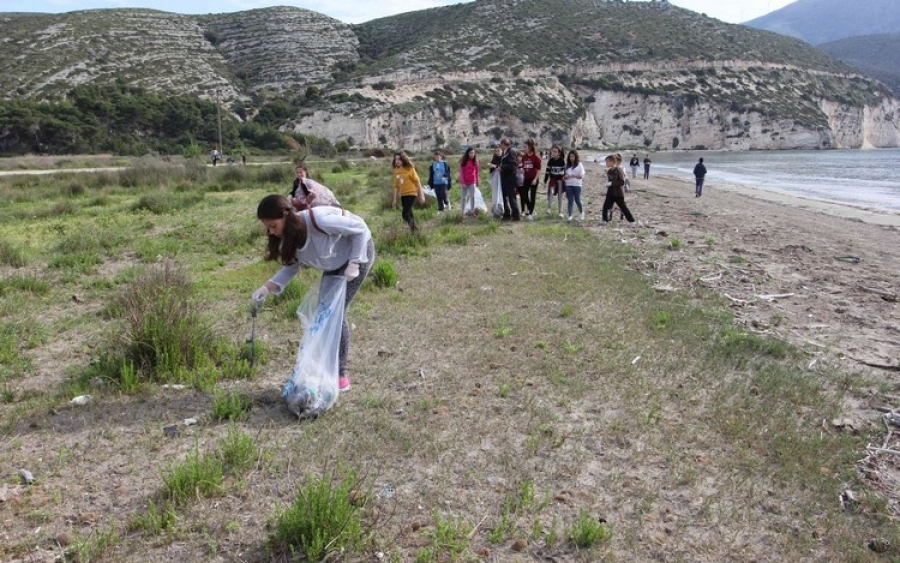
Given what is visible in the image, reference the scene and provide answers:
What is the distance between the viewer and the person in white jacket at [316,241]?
11.6 feet

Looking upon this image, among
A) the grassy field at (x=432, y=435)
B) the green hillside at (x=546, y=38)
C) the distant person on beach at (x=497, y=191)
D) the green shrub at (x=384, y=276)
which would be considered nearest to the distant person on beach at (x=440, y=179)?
the distant person on beach at (x=497, y=191)

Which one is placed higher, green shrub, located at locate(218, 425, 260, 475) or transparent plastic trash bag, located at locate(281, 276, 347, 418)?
transparent plastic trash bag, located at locate(281, 276, 347, 418)

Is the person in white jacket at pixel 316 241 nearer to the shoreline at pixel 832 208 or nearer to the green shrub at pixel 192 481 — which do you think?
the green shrub at pixel 192 481

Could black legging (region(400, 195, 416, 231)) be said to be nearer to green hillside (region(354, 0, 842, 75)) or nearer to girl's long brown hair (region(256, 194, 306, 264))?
girl's long brown hair (region(256, 194, 306, 264))

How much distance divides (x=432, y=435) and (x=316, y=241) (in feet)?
4.75

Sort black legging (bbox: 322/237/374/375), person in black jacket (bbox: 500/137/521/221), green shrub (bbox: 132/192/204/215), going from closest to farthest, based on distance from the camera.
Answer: black legging (bbox: 322/237/374/375), person in black jacket (bbox: 500/137/521/221), green shrub (bbox: 132/192/204/215)

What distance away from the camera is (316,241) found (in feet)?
12.3

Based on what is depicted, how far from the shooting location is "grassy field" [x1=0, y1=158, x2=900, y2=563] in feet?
8.84

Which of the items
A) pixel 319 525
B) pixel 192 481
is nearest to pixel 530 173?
pixel 192 481

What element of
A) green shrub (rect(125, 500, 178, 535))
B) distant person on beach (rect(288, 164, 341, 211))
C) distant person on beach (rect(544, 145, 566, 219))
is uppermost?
distant person on beach (rect(544, 145, 566, 219))

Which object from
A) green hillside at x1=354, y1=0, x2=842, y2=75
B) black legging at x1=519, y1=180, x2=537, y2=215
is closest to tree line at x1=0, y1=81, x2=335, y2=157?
green hillside at x1=354, y1=0, x2=842, y2=75

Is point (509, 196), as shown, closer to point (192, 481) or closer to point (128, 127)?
point (192, 481)

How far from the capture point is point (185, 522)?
2.74 metres

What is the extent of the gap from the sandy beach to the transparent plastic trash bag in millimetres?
3956
